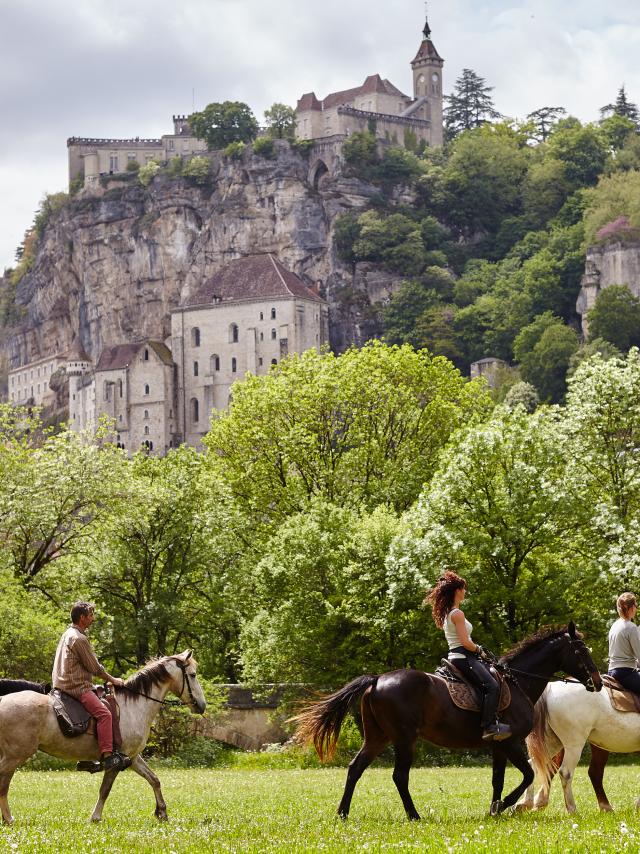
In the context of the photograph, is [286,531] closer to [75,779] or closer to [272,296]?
[75,779]

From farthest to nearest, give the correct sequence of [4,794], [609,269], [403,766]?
[609,269]
[403,766]
[4,794]

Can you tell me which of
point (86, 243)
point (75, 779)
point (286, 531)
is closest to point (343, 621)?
point (286, 531)

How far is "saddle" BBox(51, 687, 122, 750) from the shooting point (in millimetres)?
15836

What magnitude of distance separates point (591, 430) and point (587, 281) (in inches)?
3923

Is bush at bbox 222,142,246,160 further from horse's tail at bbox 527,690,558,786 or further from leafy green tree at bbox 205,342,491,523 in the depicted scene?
horse's tail at bbox 527,690,558,786

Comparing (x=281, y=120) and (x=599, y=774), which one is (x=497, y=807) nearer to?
(x=599, y=774)

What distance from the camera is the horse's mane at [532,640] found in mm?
16656

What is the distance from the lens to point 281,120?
167375mm

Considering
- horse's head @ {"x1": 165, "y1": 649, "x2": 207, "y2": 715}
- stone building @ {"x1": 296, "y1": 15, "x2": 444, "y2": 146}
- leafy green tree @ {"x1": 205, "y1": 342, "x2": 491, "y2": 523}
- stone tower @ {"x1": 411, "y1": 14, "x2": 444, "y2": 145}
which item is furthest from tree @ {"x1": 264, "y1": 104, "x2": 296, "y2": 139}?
horse's head @ {"x1": 165, "y1": 649, "x2": 207, "y2": 715}

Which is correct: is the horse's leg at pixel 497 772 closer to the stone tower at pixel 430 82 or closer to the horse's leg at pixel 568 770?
the horse's leg at pixel 568 770

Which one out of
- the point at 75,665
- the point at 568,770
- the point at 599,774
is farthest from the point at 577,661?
the point at 75,665

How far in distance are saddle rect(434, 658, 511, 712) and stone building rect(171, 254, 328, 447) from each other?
117978 millimetres

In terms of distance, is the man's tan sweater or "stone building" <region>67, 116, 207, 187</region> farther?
"stone building" <region>67, 116, 207, 187</region>

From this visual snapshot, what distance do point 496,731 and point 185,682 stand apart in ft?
12.4
